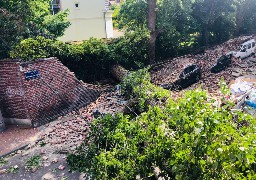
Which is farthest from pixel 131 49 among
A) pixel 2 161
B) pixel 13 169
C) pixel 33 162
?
pixel 13 169

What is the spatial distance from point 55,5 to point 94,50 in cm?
1341

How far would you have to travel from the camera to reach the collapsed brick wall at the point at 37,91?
42.6ft

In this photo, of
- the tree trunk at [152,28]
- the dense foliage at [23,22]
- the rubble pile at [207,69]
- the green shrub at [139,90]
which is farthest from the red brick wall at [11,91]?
the tree trunk at [152,28]

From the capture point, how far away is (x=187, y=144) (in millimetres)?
5598

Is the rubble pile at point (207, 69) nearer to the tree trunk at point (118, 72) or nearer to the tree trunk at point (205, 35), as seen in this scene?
the tree trunk at point (118, 72)

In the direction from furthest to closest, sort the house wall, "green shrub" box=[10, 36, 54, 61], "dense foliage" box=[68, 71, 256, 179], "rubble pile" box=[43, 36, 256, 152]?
1. the house wall
2. "green shrub" box=[10, 36, 54, 61]
3. "rubble pile" box=[43, 36, 256, 152]
4. "dense foliage" box=[68, 71, 256, 179]

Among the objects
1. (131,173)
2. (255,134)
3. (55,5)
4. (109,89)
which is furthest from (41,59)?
(55,5)

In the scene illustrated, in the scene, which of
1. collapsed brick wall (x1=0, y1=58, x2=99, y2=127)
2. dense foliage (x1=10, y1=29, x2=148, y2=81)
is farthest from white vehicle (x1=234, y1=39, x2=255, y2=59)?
collapsed brick wall (x1=0, y1=58, x2=99, y2=127)

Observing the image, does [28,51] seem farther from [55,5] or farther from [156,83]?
[55,5]

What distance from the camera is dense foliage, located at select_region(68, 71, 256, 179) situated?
4.92m

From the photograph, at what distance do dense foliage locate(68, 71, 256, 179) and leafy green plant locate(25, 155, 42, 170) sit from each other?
3.24 m

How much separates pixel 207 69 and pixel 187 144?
15.5m

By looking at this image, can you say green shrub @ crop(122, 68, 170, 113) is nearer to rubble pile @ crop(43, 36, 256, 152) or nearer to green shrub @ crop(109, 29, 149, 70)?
rubble pile @ crop(43, 36, 256, 152)

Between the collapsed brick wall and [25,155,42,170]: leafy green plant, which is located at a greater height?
the collapsed brick wall
